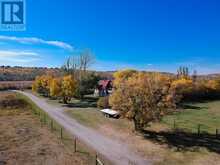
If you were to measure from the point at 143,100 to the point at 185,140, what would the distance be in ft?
19.7

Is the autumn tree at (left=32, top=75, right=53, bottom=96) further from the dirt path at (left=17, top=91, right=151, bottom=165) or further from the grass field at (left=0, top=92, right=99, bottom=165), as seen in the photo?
the dirt path at (left=17, top=91, right=151, bottom=165)

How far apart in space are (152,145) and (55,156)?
30.2ft

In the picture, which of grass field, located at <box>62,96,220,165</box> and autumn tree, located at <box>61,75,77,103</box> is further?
autumn tree, located at <box>61,75,77,103</box>

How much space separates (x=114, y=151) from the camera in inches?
883

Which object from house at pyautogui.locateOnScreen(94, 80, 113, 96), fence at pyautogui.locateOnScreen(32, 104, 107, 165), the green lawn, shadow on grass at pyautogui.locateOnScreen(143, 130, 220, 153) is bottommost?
fence at pyautogui.locateOnScreen(32, 104, 107, 165)

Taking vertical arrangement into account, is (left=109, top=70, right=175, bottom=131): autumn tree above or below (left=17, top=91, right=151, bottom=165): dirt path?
above

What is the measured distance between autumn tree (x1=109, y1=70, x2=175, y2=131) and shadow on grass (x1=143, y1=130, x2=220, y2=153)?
201cm

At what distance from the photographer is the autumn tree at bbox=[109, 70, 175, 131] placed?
91.6ft

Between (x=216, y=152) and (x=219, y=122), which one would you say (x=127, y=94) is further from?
(x=219, y=122)

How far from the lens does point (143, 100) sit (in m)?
28.0

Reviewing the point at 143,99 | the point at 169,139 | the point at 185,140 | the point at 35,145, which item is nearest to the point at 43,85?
the point at 143,99

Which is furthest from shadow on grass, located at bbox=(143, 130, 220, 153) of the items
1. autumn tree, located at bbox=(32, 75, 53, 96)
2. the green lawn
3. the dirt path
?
autumn tree, located at bbox=(32, 75, 53, 96)

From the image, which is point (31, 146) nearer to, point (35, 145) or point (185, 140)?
point (35, 145)

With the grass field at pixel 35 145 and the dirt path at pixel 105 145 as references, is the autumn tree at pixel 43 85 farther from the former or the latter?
the dirt path at pixel 105 145
